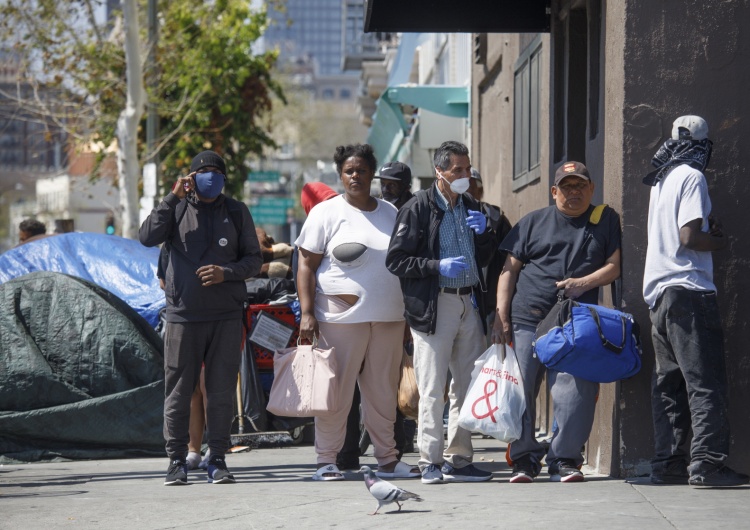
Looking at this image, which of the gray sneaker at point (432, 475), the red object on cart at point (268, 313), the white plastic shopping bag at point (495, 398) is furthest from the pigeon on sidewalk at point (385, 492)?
the red object on cart at point (268, 313)

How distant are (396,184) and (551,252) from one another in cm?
185

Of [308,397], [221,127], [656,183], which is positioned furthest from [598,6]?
[221,127]

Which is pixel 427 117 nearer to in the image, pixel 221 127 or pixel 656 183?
pixel 221 127

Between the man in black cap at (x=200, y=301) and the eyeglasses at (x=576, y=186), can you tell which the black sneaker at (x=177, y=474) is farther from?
the eyeglasses at (x=576, y=186)

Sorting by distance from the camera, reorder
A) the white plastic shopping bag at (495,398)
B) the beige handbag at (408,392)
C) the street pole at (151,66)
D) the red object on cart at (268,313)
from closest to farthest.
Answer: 1. the white plastic shopping bag at (495,398)
2. the beige handbag at (408,392)
3. the red object on cart at (268,313)
4. the street pole at (151,66)

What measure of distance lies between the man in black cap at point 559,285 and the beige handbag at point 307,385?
1055mm

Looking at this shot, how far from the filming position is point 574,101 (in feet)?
32.8

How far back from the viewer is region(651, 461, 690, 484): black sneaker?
749 cm

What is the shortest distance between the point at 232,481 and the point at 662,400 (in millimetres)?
2632

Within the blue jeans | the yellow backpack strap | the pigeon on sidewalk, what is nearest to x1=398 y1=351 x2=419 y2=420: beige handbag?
the yellow backpack strap

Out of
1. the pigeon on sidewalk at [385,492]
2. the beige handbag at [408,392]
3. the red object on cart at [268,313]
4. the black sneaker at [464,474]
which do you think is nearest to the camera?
the pigeon on sidewalk at [385,492]

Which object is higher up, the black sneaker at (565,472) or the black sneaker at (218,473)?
the black sneaker at (565,472)

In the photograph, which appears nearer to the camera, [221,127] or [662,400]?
[662,400]

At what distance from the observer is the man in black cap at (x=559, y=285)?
7781 millimetres
